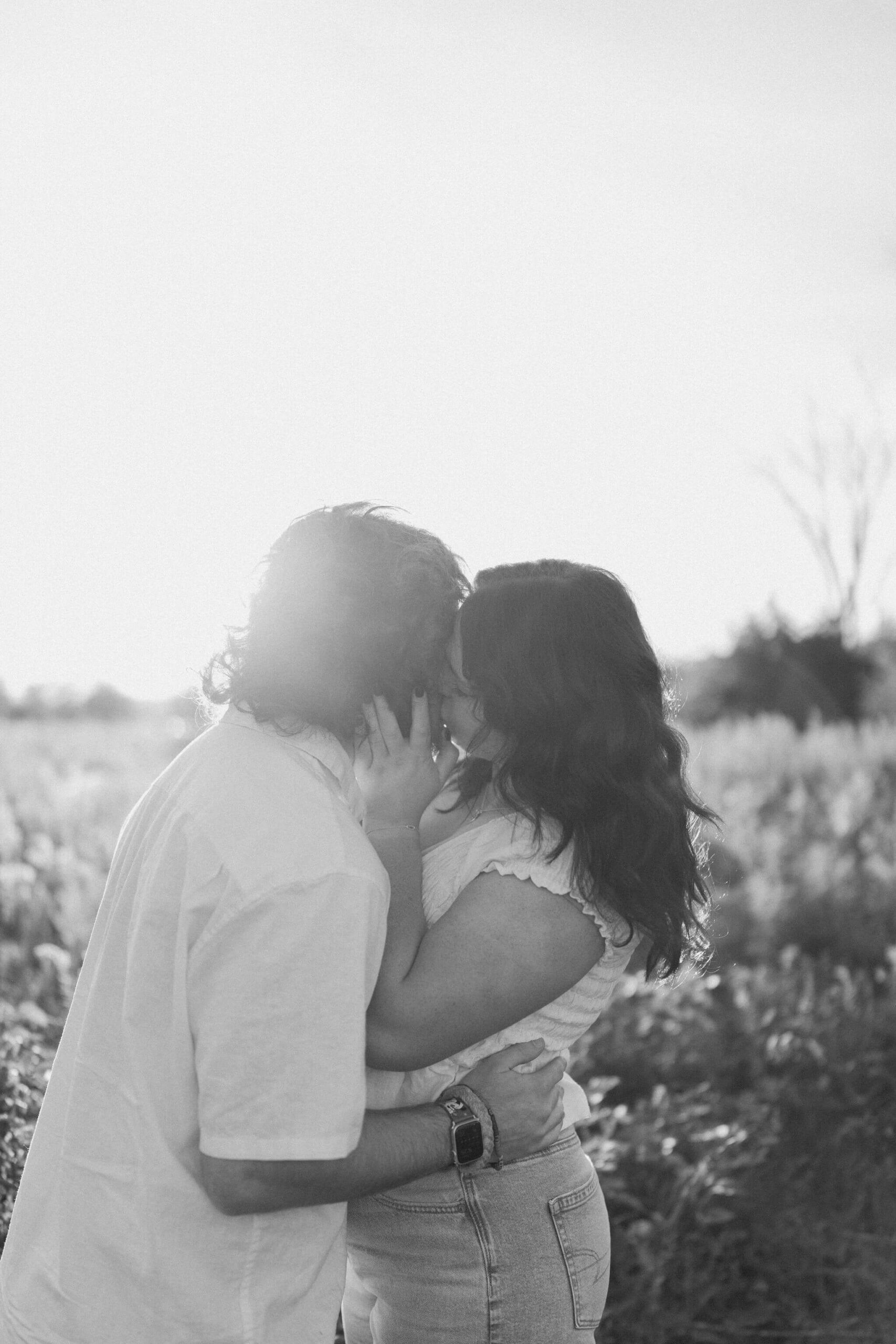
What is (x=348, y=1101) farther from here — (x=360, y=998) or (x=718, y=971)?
(x=718, y=971)

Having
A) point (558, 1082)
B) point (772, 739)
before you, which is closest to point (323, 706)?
point (558, 1082)

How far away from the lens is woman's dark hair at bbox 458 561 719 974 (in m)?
2.42

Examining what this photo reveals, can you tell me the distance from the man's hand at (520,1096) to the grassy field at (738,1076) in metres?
0.61

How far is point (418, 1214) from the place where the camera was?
2.38 m

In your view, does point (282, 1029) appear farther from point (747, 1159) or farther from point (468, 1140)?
point (747, 1159)

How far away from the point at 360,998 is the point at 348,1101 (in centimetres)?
16

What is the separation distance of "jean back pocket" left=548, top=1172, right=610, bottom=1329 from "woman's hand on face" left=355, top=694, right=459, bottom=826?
0.80m

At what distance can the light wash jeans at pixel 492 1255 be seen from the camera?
2.33m

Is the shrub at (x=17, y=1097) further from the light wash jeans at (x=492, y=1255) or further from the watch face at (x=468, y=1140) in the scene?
the watch face at (x=468, y=1140)

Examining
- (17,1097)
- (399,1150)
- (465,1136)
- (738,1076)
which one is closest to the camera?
(399,1150)

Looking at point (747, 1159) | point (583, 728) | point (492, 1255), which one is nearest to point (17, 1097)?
point (492, 1255)

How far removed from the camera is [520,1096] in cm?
232

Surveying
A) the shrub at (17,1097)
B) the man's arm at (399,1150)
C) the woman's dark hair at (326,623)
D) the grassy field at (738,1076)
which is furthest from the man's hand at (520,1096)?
the shrub at (17,1097)

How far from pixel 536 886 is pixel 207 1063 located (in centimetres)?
74
